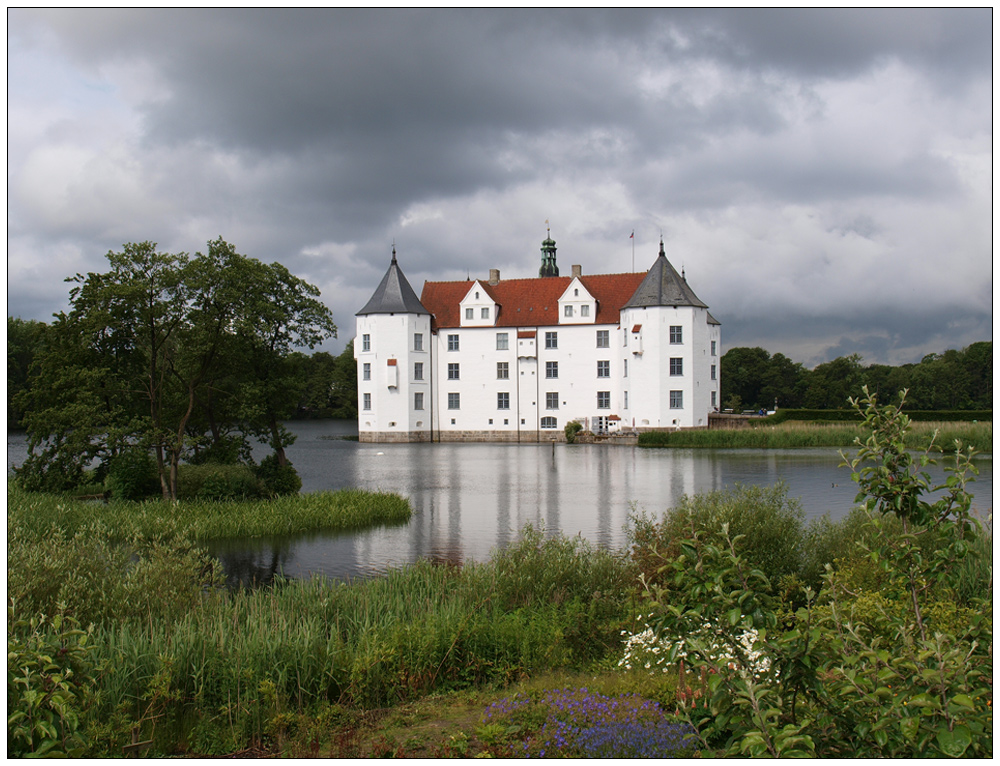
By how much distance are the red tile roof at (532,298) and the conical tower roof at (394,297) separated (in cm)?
199

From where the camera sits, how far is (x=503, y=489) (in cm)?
2075

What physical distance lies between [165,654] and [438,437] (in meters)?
41.5

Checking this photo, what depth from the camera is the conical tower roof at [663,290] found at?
42094 millimetres

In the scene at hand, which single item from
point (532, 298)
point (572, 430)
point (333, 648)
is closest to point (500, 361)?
point (532, 298)

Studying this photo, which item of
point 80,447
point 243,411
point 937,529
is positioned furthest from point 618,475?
point 937,529

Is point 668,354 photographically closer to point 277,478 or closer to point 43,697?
point 277,478

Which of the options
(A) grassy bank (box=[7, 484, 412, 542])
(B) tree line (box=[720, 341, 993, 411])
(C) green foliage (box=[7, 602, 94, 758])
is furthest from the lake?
(B) tree line (box=[720, 341, 993, 411])

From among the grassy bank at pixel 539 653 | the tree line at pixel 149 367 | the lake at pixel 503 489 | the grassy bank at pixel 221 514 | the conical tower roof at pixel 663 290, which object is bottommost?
the lake at pixel 503 489

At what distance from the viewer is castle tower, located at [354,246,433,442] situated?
44969mm

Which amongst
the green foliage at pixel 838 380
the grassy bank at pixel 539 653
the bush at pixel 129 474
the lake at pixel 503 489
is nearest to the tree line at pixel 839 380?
the green foliage at pixel 838 380

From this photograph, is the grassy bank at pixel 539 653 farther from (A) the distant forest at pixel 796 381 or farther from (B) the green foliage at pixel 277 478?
(A) the distant forest at pixel 796 381

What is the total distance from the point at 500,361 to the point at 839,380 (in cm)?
5021

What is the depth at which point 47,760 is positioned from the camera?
3229 mm

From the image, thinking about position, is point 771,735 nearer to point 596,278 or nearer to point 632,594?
point 632,594
